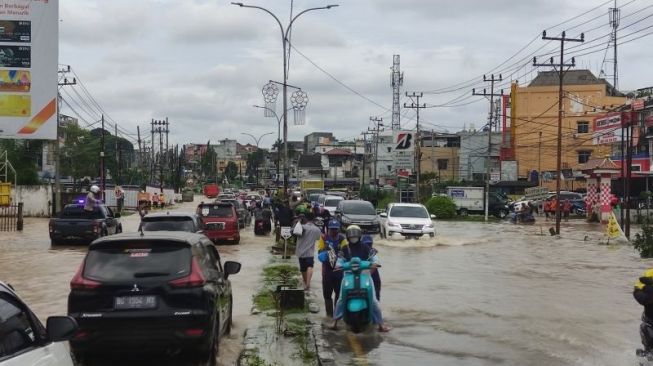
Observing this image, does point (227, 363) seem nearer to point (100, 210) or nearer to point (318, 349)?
point (318, 349)

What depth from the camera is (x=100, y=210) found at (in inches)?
1058

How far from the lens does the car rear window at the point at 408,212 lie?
97.9 ft

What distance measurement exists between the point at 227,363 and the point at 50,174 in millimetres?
75395

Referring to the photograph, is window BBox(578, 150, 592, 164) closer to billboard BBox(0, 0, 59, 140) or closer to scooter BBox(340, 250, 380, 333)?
billboard BBox(0, 0, 59, 140)

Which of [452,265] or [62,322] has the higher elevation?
[62,322]

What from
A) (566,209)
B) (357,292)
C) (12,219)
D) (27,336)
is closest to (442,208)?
(566,209)

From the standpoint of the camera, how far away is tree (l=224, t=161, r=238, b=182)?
157125mm

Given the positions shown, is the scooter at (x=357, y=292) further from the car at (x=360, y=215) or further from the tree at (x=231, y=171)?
the tree at (x=231, y=171)

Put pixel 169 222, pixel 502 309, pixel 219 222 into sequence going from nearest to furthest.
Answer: pixel 502 309, pixel 169 222, pixel 219 222

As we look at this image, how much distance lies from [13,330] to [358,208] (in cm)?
2793

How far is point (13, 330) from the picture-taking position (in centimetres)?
434

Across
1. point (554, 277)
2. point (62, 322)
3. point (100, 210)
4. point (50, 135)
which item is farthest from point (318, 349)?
point (100, 210)

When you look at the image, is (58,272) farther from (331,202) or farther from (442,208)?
(442,208)

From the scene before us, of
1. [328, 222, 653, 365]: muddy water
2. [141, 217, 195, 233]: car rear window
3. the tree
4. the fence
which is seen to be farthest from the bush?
the tree
